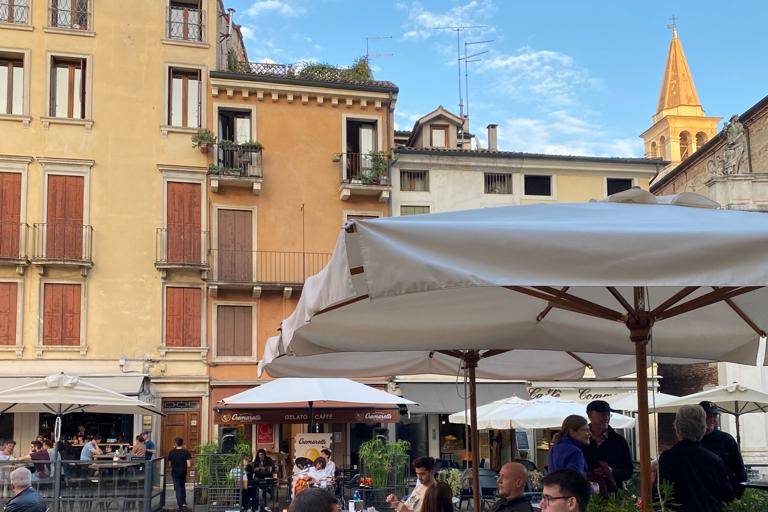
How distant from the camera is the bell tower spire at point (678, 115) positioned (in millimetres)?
64938

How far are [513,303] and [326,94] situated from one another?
951 inches

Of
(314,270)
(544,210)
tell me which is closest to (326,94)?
(314,270)

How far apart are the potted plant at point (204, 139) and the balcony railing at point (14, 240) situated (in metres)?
5.57

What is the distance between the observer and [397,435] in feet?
93.4

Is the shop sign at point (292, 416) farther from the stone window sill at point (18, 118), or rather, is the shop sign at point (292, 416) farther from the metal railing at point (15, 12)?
the metal railing at point (15, 12)

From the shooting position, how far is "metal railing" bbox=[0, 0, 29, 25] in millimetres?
27156

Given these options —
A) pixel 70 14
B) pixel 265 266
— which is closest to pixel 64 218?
pixel 265 266

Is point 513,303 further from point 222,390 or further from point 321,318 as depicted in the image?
point 222,390

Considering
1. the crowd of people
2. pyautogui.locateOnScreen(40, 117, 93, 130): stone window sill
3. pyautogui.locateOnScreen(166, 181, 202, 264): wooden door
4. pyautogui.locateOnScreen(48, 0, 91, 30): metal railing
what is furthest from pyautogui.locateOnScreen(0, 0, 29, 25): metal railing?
the crowd of people

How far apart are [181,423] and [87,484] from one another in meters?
12.9

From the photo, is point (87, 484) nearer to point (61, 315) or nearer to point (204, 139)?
point (61, 315)

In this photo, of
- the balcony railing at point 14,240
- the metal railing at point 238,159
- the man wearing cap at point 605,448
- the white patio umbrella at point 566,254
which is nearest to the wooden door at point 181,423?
the balcony railing at point 14,240

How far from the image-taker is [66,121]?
88.4 feet

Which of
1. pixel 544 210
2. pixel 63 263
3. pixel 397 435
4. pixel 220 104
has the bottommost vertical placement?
pixel 397 435
